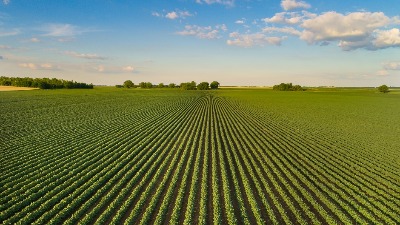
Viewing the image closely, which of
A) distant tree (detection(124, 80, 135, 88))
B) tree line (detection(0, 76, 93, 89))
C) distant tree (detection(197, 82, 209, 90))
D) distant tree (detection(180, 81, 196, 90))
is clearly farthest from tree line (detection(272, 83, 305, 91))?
tree line (detection(0, 76, 93, 89))

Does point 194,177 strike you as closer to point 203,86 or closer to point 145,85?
point 203,86

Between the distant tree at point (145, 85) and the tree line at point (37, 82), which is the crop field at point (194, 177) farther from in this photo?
the distant tree at point (145, 85)

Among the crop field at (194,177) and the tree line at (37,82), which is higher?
the tree line at (37,82)

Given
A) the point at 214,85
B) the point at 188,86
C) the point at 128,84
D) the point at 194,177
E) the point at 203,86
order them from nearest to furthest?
the point at 194,177
the point at 188,86
the point at 203,86
the point at 128,84
the point at 214,85

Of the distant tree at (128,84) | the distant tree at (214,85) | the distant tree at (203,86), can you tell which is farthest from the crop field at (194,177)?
the distant tree at (214,85)

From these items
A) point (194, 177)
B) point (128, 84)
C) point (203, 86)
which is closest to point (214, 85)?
point (203, 86)

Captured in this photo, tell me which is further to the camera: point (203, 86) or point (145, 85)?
point (145, 85)

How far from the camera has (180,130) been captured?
28922 millimetres

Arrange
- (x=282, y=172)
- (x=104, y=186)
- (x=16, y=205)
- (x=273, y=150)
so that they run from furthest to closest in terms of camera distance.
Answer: (x=273, y=150)
(x=282, y=172)
(x=104, y=186)
(x=16, y=205)

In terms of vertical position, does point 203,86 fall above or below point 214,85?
below

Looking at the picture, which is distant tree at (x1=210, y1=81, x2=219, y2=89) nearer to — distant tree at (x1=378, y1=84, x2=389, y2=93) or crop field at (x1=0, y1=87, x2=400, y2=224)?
distant tree at (x1=378, y1=84, x2=389, y2=93)

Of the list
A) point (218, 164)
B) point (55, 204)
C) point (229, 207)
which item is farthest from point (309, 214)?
point (55, 204)

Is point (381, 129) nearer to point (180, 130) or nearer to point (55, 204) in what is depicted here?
point (180, 130)

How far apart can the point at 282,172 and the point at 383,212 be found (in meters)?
5.57
